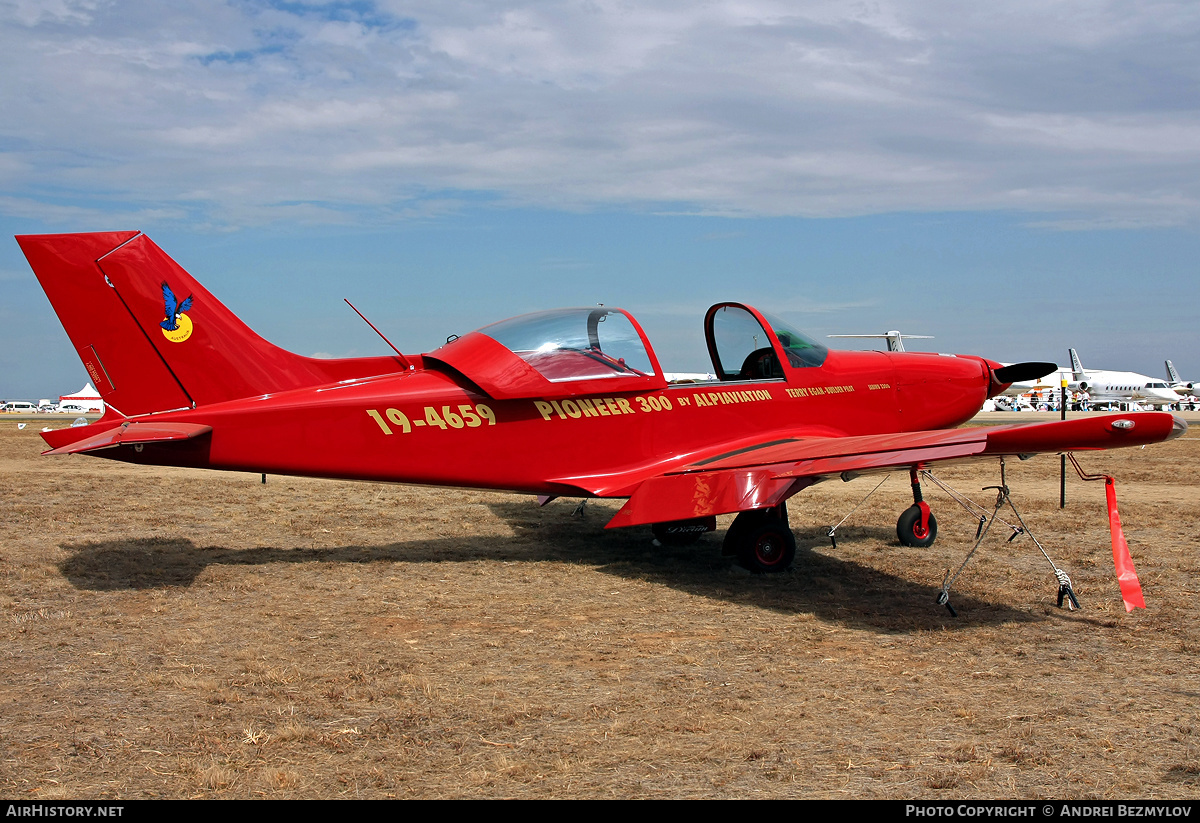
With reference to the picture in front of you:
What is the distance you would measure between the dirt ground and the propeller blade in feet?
5.95

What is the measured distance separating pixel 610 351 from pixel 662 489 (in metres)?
1.53

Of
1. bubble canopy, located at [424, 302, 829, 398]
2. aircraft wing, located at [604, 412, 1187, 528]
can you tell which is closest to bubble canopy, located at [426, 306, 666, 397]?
bubble canopy, located at [424, 302, 829, 398]

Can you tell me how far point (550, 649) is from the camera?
18.2 feet

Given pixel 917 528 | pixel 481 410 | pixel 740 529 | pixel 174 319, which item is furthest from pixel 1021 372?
pixel 174 319

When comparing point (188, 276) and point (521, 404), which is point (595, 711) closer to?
point (521, 404)

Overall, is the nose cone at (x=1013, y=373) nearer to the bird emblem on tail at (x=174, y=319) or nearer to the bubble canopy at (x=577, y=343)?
the bubble canopy at (x=577, y=343)

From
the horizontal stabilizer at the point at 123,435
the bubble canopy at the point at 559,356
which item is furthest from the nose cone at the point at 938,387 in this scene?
the horizontal stabilizer at the point at 123,435

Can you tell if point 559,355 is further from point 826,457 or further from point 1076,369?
point 1076,369

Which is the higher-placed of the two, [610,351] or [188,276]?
[188,276]

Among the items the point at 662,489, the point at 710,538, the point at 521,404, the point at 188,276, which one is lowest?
the point at 710,538

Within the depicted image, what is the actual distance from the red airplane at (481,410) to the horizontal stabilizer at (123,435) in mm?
22

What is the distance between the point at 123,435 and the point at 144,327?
4.21 feet

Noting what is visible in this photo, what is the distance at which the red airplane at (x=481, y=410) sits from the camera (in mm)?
7199
